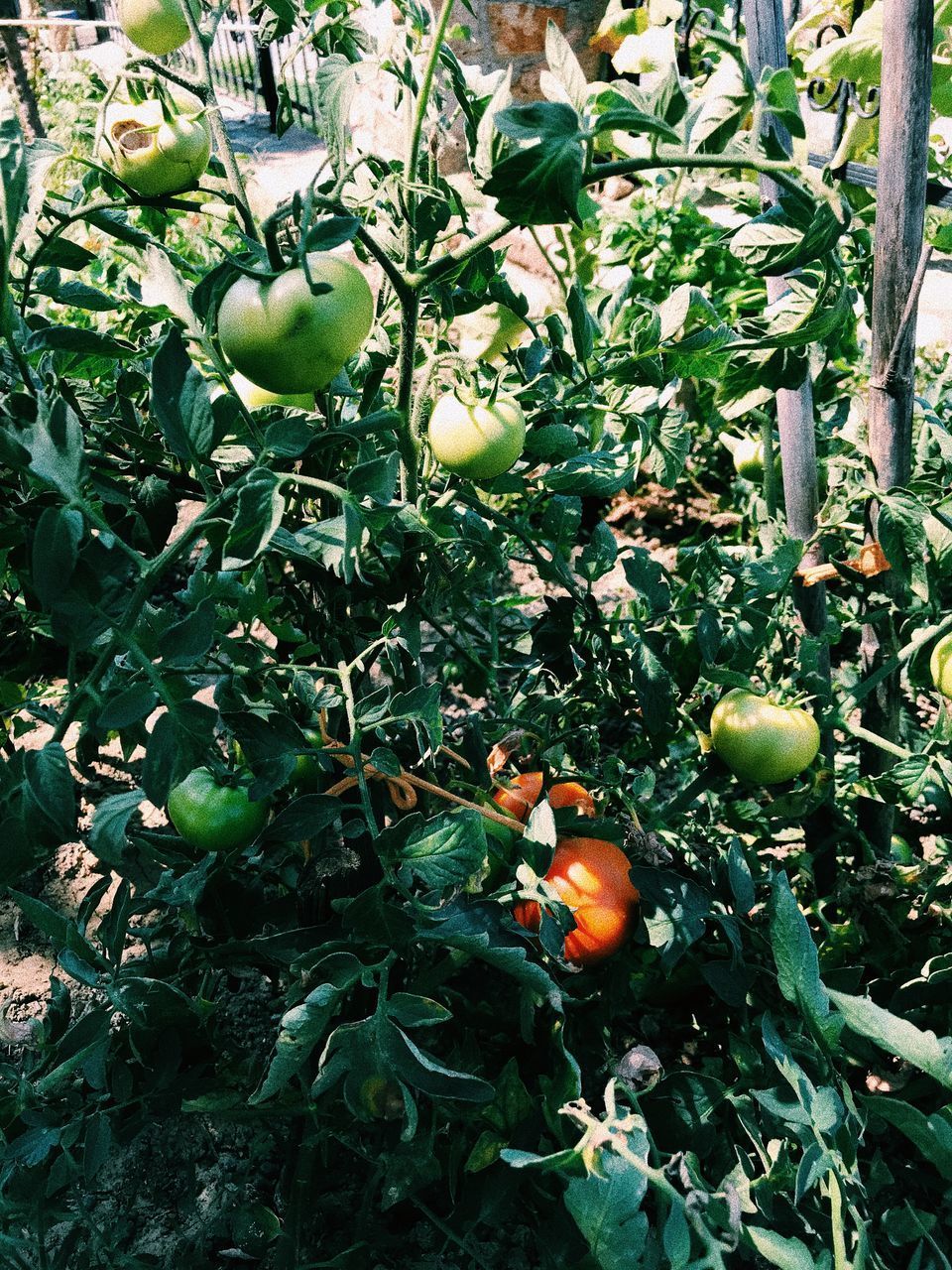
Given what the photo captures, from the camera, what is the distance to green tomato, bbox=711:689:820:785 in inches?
39.2

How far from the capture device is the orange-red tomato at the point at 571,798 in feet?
3.53

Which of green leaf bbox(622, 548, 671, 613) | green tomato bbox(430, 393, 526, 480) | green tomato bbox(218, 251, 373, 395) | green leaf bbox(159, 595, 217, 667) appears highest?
green tomato bbox(218, 251, 373, 395)

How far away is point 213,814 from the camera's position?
801 millimetres

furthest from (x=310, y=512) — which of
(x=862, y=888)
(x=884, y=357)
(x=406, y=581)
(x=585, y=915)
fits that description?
(x=862, y=888)

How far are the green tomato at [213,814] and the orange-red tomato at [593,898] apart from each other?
0.30 m

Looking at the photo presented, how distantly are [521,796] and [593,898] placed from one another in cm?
13

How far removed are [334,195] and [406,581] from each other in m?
0.34

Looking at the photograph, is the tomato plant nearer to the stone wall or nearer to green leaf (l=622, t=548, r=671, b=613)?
green leaf (l=622, t=548, r=671, b=613)

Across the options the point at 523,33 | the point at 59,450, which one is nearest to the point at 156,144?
the point at 59,450

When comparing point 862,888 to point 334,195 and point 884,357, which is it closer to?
point 884,357

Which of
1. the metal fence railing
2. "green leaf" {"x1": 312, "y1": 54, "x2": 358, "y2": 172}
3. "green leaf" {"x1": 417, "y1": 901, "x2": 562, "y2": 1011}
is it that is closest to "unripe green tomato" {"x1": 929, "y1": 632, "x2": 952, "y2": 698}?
"green leaf" {"x1": 417, "y1": 901, "x2": 562, "y2": 1011}

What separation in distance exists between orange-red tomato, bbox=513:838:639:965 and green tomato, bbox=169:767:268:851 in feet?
0.99

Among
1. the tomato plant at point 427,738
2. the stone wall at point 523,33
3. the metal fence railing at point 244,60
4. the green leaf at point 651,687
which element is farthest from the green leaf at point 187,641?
the metal fence railing at point 244,60

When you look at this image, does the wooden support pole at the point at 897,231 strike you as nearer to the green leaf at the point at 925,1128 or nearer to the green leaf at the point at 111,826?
the green leaf at the point at 925,1128
